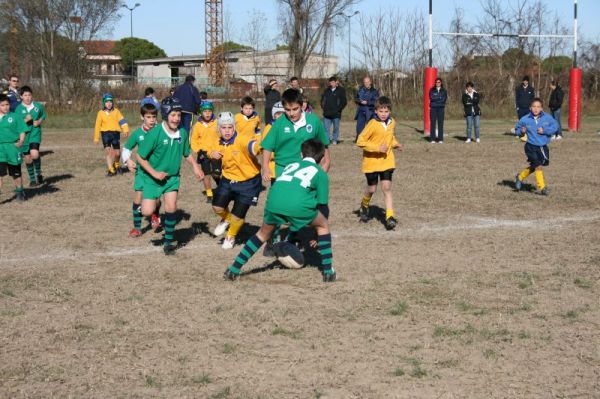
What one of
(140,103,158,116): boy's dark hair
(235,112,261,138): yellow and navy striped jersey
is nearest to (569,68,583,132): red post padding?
(235,112,261,138): yellow and navy striped jersey

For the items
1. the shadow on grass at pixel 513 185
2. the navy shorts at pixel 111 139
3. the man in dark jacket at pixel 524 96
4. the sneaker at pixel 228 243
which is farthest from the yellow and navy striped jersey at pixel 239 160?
the man in dark jacket at pixel 524 96

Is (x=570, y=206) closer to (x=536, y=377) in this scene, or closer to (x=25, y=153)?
(x=536, y=377)

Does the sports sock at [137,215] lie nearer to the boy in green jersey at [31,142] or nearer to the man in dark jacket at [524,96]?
the boy in green jersey at [31,142]

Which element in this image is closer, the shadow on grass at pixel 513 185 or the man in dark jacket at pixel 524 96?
the shadow on grass at pixel 513 185

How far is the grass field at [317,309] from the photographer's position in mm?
5219

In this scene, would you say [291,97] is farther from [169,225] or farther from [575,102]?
[575,102]

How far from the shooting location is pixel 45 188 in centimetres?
1517

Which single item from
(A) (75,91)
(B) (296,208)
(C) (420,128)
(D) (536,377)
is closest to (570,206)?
(B) (296,208)

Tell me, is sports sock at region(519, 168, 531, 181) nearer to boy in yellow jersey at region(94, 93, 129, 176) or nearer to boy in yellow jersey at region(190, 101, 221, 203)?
boy in yellow jersey at region(190, 101, 221, 203)

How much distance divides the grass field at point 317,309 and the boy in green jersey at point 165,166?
477mm

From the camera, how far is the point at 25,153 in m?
15.5

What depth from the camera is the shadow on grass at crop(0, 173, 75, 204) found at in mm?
14228

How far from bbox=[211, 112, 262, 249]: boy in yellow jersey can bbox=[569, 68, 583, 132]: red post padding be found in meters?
22.6

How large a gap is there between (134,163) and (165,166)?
2.14 feet
